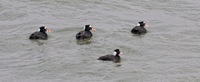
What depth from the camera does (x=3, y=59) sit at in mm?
21641

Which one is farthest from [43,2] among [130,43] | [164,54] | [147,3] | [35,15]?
[164,54]

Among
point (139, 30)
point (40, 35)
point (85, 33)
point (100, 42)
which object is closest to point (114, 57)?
point (100, 42)

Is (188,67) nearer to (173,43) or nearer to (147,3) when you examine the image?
(173,43)

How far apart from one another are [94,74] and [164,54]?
3692mm

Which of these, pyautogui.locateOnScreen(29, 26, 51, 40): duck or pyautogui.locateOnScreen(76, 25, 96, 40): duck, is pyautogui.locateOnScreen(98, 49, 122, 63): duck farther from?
pyautogui.locateOnScreen(29, 26, 51, 40): duck

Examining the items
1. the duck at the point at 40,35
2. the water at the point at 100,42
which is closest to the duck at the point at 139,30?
the water at the point at 100,42

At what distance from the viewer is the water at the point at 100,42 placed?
20031 millimetres

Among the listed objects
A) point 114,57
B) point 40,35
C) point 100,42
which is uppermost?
point 40,35

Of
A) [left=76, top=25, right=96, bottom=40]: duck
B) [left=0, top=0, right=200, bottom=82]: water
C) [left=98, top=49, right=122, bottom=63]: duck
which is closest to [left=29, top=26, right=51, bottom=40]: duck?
[left=0, top=0, right=200, bottom=82]: water

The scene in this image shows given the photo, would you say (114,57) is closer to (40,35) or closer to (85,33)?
(85,33)

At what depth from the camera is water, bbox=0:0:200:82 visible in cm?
2003

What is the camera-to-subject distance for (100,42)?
2409cm

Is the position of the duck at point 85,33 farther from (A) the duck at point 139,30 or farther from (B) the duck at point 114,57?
(B) the duck at point 114,57

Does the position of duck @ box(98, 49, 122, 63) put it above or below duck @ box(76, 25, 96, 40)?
below
